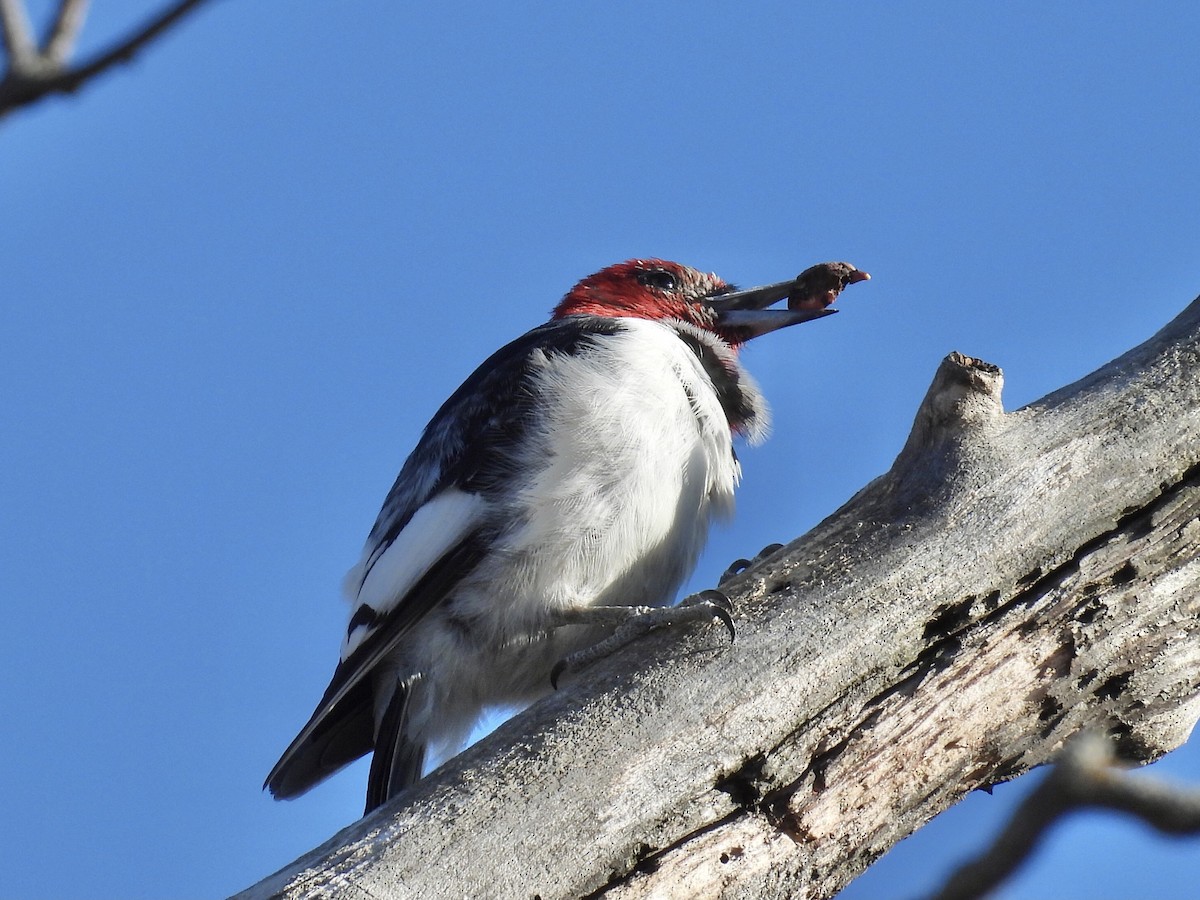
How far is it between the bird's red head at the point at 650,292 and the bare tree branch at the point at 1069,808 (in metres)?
3.84

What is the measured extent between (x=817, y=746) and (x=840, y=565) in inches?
17.5

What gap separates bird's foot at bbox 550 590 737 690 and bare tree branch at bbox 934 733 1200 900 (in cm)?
146

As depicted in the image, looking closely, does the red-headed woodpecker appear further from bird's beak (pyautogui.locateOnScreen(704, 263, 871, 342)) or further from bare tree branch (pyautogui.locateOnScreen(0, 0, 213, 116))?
bare tree branch (pyautogui.locateOnScreen(0, 0, 213, 116))

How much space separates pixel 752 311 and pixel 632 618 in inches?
81.5

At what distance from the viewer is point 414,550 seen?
3.89 m

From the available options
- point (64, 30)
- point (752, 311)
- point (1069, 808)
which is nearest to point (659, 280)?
point (752, 311)

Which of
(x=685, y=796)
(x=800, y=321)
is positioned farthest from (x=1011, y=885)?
(x=800, y=321)

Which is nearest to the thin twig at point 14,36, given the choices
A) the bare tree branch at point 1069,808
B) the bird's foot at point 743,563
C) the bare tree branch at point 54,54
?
the bare tree branch at point 54,54

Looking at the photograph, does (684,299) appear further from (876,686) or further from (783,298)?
(876,686)

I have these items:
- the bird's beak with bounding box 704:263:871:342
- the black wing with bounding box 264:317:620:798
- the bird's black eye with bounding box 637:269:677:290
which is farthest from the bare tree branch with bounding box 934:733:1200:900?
the bird's black eye with bounding box 637:269:677:290

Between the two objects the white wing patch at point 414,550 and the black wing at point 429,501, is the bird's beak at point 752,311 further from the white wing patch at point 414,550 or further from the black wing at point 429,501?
the white wing patch at point 414,550

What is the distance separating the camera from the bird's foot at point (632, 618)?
10.0ft

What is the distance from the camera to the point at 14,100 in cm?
156

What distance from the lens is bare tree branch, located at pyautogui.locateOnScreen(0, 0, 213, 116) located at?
1.58m
